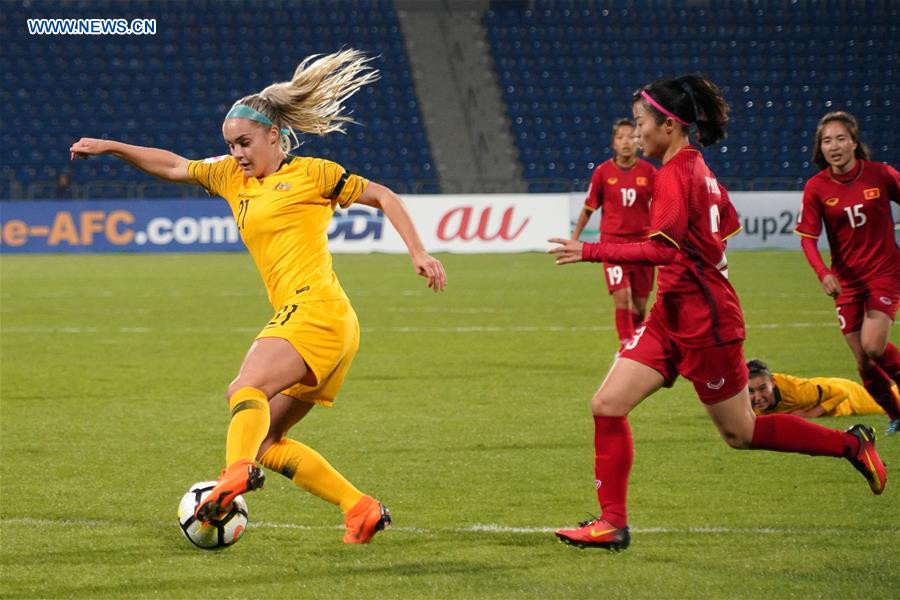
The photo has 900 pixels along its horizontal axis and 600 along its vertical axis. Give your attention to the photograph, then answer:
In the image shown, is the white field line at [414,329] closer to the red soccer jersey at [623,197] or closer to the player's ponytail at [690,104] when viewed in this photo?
the red soccer jersey at [623,197]

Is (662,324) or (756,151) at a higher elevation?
(662,324)

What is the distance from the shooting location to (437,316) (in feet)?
53.2

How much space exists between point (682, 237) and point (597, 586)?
1.42 metres

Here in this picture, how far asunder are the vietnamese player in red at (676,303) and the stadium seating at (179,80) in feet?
87.0

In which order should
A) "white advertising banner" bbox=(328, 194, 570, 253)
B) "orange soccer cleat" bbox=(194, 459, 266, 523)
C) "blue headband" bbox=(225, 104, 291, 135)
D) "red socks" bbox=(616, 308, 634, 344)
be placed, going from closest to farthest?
1. "orange soccer cleat" bbox=(194, 459, 266, 523)
2. "blue headband" bbox=(225, 104, 291, 135)
3. "red socks" bbox=(616, 308, 634, 344)
4. "white advertising banner" bbox=(328, 194, 570, 253)

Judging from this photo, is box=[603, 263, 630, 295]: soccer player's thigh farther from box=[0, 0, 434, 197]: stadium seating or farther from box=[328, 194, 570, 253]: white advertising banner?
box=[0, 0, 434, 197]: stadium seating

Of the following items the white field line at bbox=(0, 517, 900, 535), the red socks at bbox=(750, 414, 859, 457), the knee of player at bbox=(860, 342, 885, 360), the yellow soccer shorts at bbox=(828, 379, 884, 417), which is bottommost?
the yellow soccer shorts at bbox=(828, 379, 884, 417)

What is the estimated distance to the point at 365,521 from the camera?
555 centimetres

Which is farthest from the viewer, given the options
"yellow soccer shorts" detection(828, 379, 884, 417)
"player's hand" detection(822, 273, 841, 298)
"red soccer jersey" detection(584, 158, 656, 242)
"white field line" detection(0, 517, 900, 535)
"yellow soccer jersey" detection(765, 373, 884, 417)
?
"red soccer jersey" detection(584, 158, 656, 242)

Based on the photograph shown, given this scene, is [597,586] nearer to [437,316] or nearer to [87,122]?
[437,316]

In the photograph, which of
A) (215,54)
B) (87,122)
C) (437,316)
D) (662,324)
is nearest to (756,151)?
(215,54)

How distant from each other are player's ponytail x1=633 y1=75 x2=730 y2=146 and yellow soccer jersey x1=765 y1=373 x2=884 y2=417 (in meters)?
3.81

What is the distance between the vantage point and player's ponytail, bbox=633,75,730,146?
5.43m

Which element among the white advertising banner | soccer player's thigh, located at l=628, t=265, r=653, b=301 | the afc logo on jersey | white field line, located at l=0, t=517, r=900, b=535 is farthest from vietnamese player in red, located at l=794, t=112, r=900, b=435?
the white advertising banner
